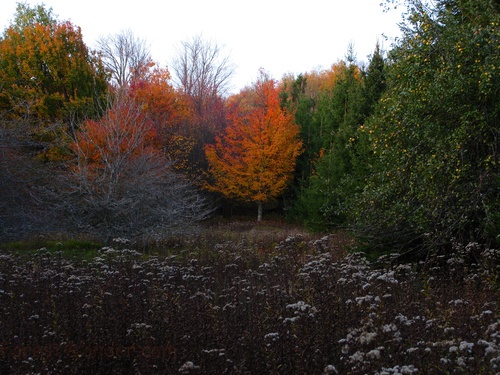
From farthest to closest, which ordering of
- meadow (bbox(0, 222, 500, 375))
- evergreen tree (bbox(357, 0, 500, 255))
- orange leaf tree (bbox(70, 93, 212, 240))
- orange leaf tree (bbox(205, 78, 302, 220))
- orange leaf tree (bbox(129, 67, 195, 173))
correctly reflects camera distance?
orange leaf tree (bbox(129, 67, 195, 173))
orange leaf tree (bbox(205, 78, 302, 220))
orange leaf tree (bbox(70, 93, 212, 240))
evergreen tree (bbox(357, 0, 500, 255))
meadow (bbox(0, 222, 500, 375))

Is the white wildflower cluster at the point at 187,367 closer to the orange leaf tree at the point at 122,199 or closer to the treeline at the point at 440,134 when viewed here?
the treeline at the point at 440,134

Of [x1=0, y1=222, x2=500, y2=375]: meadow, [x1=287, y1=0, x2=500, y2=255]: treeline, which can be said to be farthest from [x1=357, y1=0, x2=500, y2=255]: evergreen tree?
[x1=0, y1=222, x2=500, y2=375]: meadow

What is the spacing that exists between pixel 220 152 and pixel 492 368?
2505 centimetres

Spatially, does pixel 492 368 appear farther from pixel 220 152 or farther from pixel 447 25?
pixel 220 152

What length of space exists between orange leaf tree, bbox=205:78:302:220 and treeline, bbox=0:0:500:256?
79mm

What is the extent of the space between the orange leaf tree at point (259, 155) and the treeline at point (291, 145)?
8 centimetres

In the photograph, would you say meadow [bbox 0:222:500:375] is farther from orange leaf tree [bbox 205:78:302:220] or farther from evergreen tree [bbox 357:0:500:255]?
orange leaf tree [bbox 205:78:302:220]

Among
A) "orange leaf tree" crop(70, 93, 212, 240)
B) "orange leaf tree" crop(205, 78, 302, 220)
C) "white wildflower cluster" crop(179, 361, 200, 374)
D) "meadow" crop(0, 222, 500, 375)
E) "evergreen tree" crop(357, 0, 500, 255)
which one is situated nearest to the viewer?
"white wildflower cluster" crop(179, 361, 200, 374)

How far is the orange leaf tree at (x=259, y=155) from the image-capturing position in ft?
83.7

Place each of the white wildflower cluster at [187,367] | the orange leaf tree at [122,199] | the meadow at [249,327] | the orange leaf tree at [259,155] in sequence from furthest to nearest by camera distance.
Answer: the orange leaf tree at [259,155] < the orange leaf tree at [122,199] < the meadow at [249,327] < the white wildflower cluster at [187,367]

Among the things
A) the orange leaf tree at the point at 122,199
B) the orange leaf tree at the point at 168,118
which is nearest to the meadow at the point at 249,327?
the orange leaf tree at the point at 122,199

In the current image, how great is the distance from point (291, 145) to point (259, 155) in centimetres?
185

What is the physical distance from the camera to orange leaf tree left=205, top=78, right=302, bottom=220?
2550 cm

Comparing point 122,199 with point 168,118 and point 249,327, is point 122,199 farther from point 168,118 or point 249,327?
point 168,118
